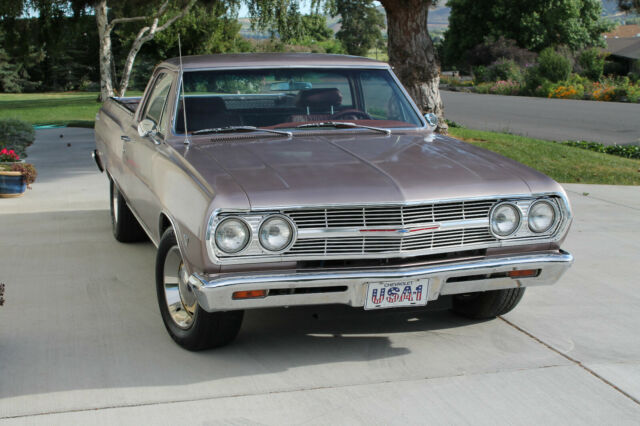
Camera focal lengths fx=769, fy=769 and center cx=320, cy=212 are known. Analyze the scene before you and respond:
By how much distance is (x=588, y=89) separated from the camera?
34.2 m

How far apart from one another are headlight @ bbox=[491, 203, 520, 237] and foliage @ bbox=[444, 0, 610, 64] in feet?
180

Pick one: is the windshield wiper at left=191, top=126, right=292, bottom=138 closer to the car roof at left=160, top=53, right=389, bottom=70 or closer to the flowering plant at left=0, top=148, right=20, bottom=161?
the car roof at left=160, top=53, right=389, bottom=70

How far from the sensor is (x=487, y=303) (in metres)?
4.98

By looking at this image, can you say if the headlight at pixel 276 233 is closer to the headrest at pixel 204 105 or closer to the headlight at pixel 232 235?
the headlight at pixel 232 235

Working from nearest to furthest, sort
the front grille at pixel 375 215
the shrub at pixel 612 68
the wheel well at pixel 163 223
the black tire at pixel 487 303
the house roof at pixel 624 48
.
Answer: the front grille at pixel 375 215 < the wheel well at pixel 163 223 < the black tire at pixel 487 303 < the shrub at pixel 612 68 < the house roof at pixel 624 48

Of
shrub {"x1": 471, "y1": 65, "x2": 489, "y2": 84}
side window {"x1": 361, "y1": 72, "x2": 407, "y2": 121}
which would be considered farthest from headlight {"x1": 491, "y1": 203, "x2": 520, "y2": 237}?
shrub {"x1": 471, "y1": 65, "x2": 489, "y2": 84}

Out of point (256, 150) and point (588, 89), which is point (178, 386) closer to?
point (256, 150)

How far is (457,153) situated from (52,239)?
13.2 feet

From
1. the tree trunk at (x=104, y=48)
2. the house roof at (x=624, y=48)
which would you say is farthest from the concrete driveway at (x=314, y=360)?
the house roof at (x=624, y=48)

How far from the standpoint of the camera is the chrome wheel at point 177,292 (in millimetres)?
4430

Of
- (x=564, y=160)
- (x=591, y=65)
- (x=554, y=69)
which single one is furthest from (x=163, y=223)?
(x=591, y=65)


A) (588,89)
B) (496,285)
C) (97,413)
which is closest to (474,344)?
(496,285)

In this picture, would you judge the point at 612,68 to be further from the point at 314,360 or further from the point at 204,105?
the point at 314,360

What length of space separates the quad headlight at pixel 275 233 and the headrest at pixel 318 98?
5.94ft
